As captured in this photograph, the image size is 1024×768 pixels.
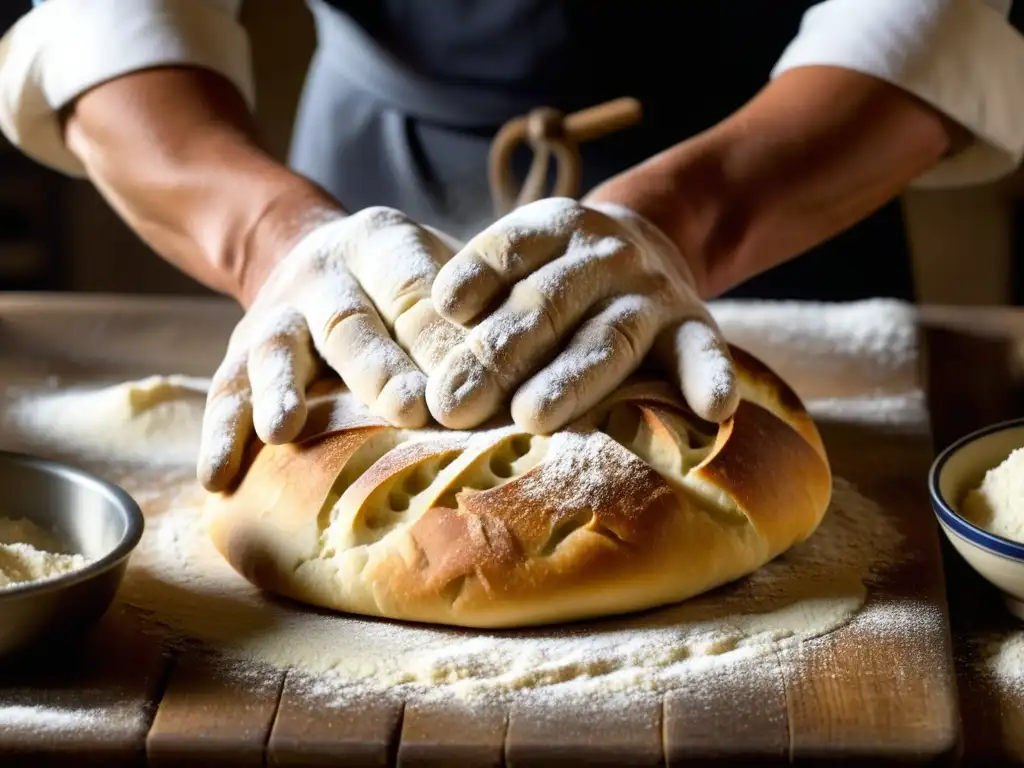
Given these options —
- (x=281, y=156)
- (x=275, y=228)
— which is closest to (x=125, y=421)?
(x=275, y=228)

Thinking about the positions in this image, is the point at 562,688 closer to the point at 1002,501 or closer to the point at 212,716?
the point at 212,716

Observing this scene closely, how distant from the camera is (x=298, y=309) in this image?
50.7 inches

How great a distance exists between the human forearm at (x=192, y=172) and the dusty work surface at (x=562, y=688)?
1.20 ft

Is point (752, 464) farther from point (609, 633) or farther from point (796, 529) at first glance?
point (609, 633)

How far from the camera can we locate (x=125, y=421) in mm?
1548

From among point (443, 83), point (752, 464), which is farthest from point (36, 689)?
point (443, 83)

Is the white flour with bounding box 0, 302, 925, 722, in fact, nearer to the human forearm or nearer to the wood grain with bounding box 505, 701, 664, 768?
the wood grain with bounding box 505, 701, 664, 768

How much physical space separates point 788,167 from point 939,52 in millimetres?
240

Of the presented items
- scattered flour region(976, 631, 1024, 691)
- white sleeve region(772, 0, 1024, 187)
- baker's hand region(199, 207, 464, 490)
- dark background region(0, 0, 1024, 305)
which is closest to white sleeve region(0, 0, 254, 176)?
baker's hand region(199, 207, 464, 490)

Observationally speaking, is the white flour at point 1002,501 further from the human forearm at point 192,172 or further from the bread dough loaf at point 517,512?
the human forearm at point 192,172

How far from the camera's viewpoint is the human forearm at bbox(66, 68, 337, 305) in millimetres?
1517

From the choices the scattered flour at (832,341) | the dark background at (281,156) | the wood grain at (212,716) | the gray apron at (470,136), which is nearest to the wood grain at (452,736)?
the wood grain at (212,716)

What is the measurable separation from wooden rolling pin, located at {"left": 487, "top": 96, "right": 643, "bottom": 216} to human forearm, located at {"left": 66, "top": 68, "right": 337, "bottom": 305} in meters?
0.35

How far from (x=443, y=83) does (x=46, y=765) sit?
1279 mm
